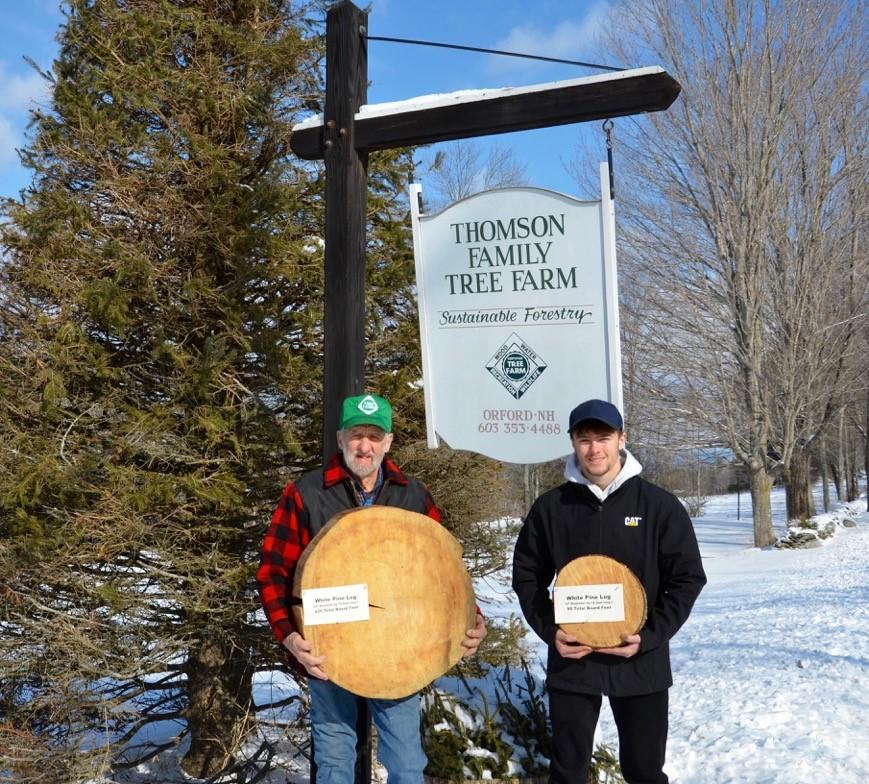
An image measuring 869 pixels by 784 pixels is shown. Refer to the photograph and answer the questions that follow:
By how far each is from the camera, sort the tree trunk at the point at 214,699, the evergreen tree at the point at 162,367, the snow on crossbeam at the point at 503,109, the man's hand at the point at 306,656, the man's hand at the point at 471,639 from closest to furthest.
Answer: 1. the man's hand at the point at 306,656
2. the man's hand at the point at 471,639
3. the snow on crossbeam at the point at 503,109
4. the evergreen tree at the point at 162,367
5. the tree trunk at the point at 214,699

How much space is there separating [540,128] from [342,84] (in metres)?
0.89

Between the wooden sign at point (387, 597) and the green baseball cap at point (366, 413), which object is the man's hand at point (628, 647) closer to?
the wooden sign at point (387, 597)

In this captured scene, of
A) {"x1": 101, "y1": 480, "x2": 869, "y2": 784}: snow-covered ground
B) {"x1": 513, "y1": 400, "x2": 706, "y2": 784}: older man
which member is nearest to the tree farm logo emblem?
{"x1": 513, "y1": 400, "x2": 706, "y2": 784}: older man

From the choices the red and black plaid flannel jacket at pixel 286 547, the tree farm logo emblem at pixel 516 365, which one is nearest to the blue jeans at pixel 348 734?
the red and black plaid flannel jacket at pixel 286 547

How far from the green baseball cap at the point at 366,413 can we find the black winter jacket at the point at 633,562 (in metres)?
0.68

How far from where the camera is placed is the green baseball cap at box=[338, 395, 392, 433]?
2859 millimetres

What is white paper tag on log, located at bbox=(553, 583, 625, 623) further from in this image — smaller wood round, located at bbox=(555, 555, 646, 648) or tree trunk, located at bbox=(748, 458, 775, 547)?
Result: tree trunk, located at bbox=(748, 458, 775, 547)

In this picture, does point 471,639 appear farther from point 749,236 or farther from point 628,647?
point 749,236

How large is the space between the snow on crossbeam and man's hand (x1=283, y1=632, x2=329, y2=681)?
2.07 meters

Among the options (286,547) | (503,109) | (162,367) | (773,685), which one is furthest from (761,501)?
(286,547)

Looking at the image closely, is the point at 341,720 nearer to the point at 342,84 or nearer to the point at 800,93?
the point at 342,84

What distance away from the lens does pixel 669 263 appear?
19031 millimetres

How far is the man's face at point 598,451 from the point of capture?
9.22 feet

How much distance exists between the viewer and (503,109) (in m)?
3.35
